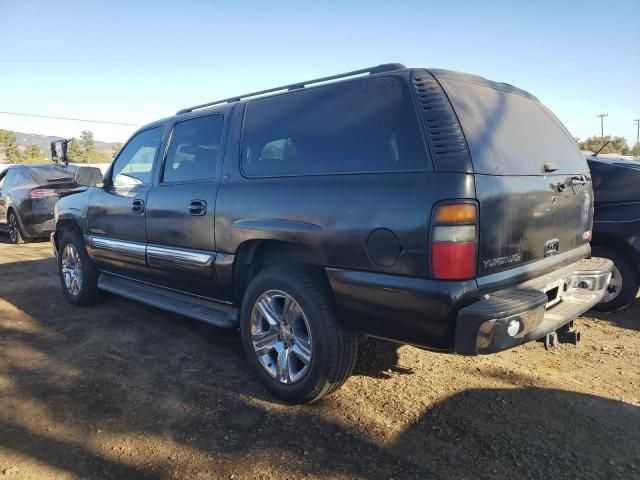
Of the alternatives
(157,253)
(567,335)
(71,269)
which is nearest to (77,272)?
(71,269)

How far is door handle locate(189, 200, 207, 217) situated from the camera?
11.1 ft

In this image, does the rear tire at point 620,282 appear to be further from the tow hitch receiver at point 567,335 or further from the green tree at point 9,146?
the green tree at point 9,146

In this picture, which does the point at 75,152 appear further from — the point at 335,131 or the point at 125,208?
the point at 335,131

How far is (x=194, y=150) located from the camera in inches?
148

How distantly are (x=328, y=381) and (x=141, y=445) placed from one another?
3.52 feet

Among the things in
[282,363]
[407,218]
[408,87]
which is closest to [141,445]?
[282,363]

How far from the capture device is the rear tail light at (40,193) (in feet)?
29.9

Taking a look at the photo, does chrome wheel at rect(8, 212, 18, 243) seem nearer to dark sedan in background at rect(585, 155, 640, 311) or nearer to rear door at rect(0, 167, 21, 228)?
rear door at rect(0, 167, 21, 228)

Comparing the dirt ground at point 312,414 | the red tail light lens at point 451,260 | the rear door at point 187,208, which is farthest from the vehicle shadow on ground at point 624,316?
the rear door at point 187,208

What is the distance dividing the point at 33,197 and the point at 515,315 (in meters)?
9.56

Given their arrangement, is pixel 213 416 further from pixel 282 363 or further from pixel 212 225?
pixel 212 225

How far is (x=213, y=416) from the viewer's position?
2.79 m

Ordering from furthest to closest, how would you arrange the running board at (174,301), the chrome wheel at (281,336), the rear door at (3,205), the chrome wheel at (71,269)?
1. the rear door at (3,205)
2. the chrome wheel at (71,269)
3. the running board at (174,301)
4. the chrome wheel at (281,336)

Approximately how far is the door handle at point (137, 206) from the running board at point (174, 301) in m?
0.68
